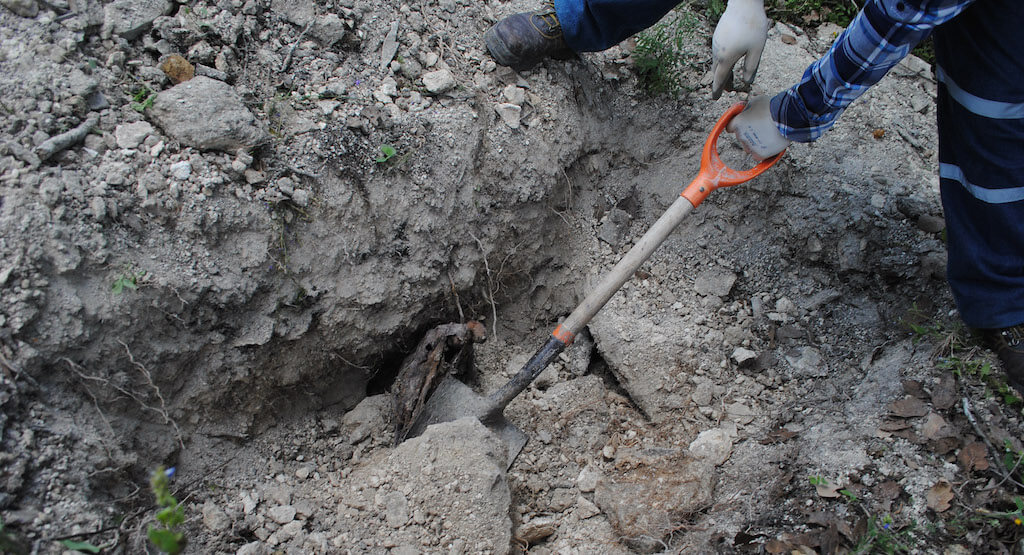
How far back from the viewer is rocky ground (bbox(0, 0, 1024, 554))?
1776 millimetres

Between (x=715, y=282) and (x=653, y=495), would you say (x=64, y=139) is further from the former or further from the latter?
(x=715, y=282)

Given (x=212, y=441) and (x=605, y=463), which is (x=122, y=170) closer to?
(x=212, y=441)

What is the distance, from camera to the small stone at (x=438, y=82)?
95.3 inches

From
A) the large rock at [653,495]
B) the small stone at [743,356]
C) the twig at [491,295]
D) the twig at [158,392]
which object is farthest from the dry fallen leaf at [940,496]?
the twig at [158,392]

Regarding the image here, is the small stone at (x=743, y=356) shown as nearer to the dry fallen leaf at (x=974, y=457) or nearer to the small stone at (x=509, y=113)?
the dry fallen leaf at (x=974, y=457)

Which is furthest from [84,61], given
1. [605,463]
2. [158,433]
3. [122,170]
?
[605,463]

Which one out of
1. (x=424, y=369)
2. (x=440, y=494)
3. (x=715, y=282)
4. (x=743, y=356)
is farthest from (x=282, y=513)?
(x=715, y=282)

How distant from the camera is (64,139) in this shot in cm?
183

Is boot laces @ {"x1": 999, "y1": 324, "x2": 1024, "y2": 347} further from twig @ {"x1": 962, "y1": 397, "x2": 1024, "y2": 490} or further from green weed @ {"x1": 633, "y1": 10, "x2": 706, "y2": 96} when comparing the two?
green weed @ {"x1": 633, "y1": 10, "x2": 706, "y2": 96}

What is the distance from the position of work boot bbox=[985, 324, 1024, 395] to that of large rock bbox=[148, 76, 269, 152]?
241 centimetres

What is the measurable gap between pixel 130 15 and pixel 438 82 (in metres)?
1.03

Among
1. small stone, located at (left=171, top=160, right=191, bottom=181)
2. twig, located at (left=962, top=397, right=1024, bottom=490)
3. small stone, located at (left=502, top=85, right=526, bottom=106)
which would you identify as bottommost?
twig, located at (left=962, top=397, right=1024, bottom=490)

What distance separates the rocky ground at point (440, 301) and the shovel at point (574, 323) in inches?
6.3

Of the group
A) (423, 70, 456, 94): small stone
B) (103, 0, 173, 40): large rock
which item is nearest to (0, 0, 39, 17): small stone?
(103, 0, 173, 40): large rock
